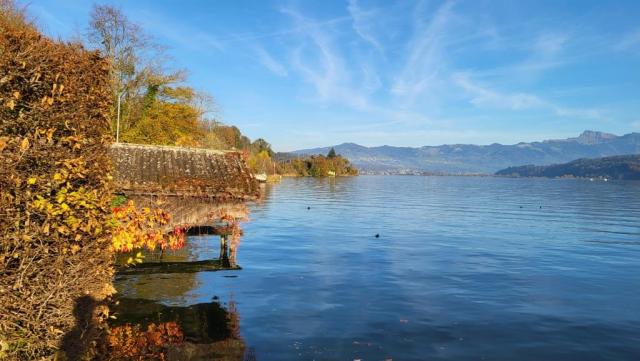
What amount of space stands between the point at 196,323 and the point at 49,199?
745 cm

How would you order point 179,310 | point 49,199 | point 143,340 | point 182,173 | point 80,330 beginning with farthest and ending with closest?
point 182,173, point 179,310, point 143,340, point 80,330, point 49,199

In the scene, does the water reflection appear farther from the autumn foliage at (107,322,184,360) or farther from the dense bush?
the dense bush

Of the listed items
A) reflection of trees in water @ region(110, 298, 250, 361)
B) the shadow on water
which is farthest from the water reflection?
the shadow on water

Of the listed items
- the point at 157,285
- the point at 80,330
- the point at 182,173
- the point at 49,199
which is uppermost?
the point at 182,173

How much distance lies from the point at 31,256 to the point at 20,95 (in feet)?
9.17

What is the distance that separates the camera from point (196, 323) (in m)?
14.4

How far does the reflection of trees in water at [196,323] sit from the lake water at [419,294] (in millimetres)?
186

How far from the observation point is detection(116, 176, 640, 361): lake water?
543 inches

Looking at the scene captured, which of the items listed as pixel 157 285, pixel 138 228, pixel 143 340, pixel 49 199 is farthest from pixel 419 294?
pixel 49 199

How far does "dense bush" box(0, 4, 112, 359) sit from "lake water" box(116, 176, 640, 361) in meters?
5.06

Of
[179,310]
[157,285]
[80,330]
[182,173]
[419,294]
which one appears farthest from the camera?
[419,294]

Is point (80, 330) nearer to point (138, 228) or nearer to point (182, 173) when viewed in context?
point (138, 228)

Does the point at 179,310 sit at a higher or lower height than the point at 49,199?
lower

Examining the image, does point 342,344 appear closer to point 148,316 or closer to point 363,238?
point 148,316
